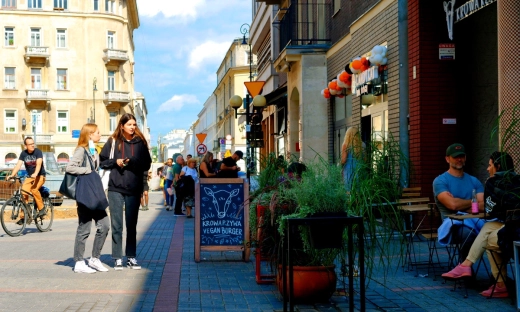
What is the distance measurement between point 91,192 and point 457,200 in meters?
4.45

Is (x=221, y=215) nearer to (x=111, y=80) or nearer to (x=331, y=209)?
(x=331, y=209)

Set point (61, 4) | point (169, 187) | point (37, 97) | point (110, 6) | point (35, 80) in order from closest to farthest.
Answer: point (169, 187) → point (37, 97) → point (35, 80) → point (61, 4) → point (110, 6)

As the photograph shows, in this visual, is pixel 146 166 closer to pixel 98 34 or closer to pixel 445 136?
pixel 445 136

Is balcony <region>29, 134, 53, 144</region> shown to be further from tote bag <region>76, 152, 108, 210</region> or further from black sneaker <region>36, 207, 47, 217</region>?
tote bag <region>76, 152, 108, 210</region>

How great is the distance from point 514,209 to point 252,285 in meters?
3.02

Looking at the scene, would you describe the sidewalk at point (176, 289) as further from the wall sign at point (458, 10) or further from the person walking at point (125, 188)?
the wall sign at point (458, 10)

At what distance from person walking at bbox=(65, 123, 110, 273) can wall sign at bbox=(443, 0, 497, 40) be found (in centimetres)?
603

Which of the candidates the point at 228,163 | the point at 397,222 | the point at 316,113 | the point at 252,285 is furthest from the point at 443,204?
the point at 316,113

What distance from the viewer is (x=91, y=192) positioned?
32.1 feet

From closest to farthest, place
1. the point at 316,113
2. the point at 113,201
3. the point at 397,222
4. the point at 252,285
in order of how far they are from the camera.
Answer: the point at 397,222 < the point at 252,285 < the point at 113,201 < the point at 316,113

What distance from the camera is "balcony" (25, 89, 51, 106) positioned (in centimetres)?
7225

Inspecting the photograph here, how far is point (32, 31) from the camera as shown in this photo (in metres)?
74.1

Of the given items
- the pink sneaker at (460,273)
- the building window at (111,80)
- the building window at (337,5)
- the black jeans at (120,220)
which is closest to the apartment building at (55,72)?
the building window at (111,80)

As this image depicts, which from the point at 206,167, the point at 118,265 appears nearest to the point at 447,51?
the point at 118,265
